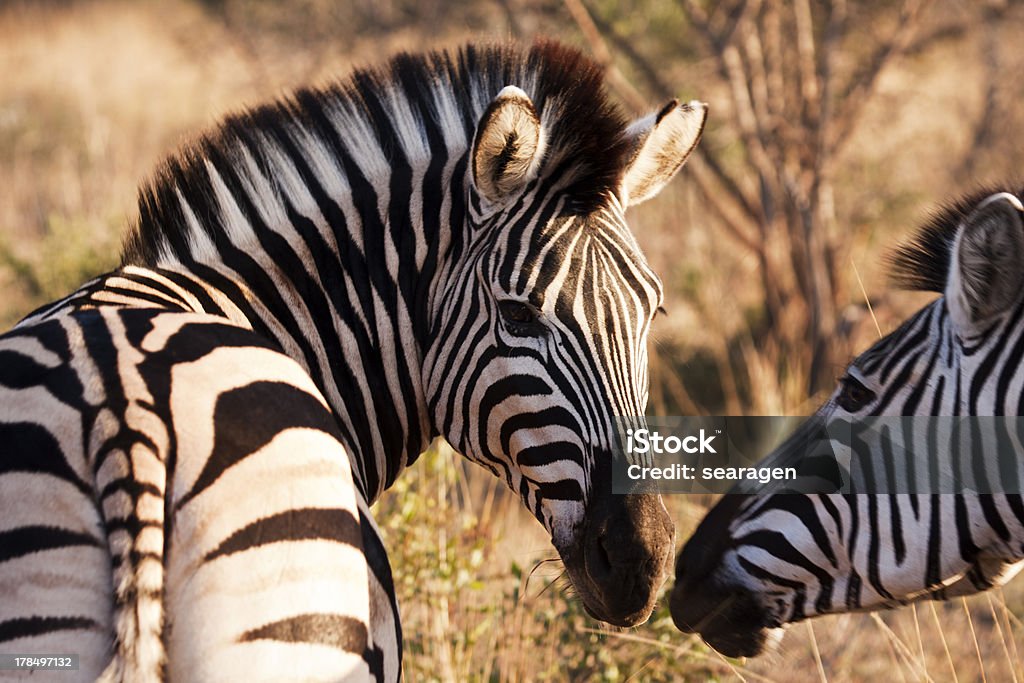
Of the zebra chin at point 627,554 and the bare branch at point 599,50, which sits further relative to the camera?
the bare branch at point 599,50

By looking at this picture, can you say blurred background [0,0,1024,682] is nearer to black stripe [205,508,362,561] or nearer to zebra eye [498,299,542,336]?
zebra eye [498,299,542,336]

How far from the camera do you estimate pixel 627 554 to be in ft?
8.99

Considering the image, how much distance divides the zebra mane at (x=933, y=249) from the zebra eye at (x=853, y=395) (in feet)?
1.28

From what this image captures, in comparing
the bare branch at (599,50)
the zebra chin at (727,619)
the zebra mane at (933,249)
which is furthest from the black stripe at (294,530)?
the bare branch at (599,50)

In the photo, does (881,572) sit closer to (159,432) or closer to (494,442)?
(494,442)

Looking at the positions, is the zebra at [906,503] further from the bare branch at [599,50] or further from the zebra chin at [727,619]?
the bare branch at [599,50]

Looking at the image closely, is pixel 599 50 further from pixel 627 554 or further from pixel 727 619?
pixel 627 554

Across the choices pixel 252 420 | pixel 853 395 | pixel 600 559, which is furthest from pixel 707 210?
pixel 252 420

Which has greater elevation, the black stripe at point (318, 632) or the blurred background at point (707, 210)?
the blurred background at point (707, 210)

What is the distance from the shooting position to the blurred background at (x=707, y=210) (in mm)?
4398

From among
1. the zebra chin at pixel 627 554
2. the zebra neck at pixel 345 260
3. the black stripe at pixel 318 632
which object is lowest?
the black stripe at pixel 318 632

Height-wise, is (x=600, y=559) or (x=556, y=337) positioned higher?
(x=556, y=337)

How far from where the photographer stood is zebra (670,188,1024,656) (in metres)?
2.70

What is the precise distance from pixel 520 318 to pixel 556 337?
0.12m
